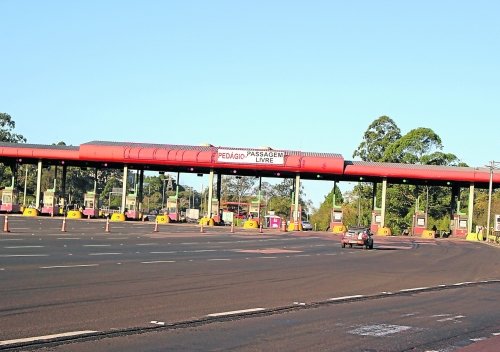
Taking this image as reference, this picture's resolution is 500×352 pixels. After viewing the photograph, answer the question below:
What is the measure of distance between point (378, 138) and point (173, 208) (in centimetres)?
5375

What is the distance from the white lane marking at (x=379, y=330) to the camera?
11500 millimetres

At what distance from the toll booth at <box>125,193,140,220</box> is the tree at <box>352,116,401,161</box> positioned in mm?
55569

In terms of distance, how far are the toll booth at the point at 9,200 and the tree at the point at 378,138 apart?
6506 centimetres

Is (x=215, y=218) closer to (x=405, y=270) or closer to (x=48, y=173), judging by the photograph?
(x=405, y=270)

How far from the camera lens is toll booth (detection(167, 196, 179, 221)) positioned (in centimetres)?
8204

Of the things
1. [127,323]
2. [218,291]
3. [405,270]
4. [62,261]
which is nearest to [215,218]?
[405,270]

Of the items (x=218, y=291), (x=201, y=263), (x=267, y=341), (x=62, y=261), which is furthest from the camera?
(x=201, y=263)

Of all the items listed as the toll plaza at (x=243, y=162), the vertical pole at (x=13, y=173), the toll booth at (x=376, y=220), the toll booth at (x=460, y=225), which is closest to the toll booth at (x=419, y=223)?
the toll booth at (x=460, y=225)

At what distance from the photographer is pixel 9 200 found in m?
77.2

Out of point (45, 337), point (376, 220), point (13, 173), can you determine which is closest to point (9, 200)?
point (13, 173)

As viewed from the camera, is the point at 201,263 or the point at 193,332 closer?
the point at 193,332

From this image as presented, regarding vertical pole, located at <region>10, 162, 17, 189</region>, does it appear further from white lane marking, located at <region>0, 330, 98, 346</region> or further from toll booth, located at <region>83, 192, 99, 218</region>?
white lane marking, located at <region>0, 330, 98, 346</region>

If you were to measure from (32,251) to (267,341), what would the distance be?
1625 centimetres

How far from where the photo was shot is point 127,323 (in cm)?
1120
